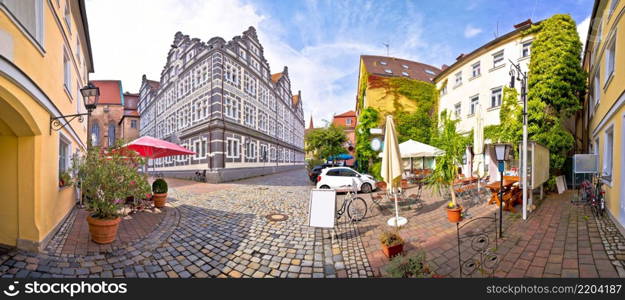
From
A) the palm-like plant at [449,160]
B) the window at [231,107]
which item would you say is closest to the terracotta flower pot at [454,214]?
the palm-like plant at [449,160]

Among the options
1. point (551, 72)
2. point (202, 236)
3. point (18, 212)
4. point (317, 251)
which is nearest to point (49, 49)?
point (18, 212)

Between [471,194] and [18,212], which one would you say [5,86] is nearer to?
[18,212]

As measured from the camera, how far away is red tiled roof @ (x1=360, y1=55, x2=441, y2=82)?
20091 mm

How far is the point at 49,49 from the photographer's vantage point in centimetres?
500

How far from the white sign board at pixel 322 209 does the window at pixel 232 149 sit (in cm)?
1542

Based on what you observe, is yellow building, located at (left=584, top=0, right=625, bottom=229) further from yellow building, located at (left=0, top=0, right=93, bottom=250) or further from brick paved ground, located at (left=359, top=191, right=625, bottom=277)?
yellow building, located at (left=0, top=0, right=93, bottom=250)

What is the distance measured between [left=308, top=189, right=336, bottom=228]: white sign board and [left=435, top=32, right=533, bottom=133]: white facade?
40.0 ft

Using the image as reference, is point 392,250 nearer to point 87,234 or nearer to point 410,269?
point 410,269

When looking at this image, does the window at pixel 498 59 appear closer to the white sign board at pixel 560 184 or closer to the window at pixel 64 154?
the white sign board at pixel 560 184

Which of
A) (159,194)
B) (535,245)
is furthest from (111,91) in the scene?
(535,245)

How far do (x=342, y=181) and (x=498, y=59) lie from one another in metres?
13.0

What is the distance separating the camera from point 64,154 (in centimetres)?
665

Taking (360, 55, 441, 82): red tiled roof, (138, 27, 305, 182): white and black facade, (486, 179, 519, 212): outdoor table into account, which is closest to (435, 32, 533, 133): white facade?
(360, 55, 441, 82): red tiled roof

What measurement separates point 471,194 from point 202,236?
9248mm
